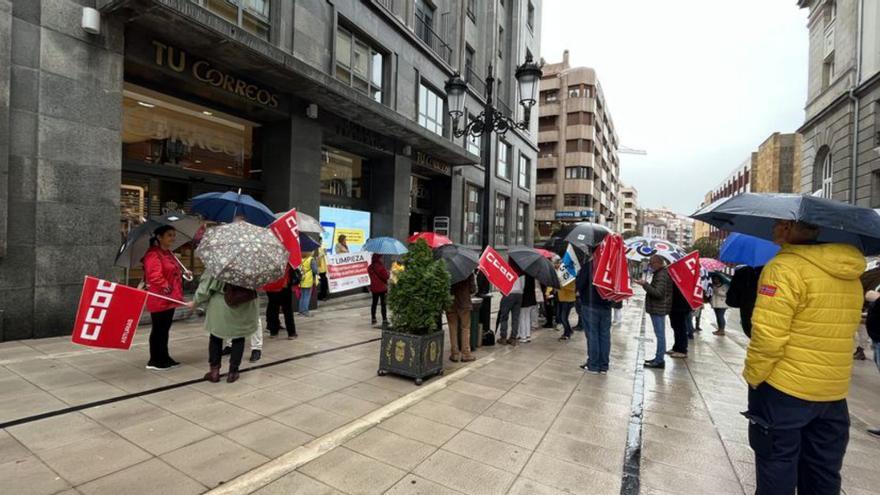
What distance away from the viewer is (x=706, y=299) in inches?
452

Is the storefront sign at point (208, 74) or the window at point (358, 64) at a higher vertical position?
the window at point (358, 64)

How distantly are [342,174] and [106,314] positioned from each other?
10.7 meters

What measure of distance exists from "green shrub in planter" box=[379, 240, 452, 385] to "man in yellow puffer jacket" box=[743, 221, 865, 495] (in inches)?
145

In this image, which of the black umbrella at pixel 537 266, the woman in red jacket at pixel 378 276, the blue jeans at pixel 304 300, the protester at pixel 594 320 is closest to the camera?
the protester at pixel 594 320

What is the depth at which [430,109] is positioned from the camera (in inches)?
725

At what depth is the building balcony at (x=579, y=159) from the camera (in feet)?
178

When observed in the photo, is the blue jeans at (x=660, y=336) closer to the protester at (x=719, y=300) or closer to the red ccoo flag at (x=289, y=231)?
the protester at (x=719, y=300)

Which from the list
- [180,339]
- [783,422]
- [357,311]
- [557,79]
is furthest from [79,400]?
[557,79]

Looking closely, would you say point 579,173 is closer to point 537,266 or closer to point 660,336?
point 537,266

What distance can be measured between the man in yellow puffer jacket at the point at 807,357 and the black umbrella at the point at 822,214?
0.16 meters

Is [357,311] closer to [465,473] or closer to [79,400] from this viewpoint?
[79,400]

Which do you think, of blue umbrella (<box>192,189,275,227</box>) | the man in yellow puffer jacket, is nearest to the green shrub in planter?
blue umbrella (<box>192,189,275,227</box>)

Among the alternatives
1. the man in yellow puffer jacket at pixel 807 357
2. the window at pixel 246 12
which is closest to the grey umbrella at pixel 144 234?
the window at pixel 246 12

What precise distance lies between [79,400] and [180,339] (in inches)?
123
